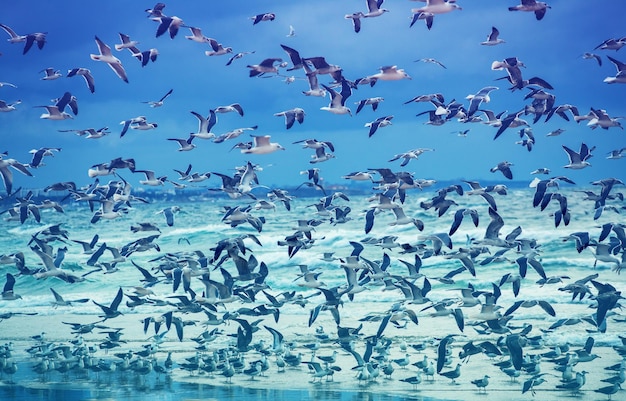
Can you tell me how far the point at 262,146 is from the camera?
16.4 m

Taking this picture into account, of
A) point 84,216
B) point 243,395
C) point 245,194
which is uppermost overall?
point 84,216

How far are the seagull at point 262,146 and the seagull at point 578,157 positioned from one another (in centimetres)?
552

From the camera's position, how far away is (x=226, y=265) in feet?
103

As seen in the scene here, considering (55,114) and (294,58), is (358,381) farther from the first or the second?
(55,114)

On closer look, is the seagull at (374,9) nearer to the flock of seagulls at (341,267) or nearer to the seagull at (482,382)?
the flock of seagulls at (341,267)

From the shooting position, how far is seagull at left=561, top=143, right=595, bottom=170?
16.4 m

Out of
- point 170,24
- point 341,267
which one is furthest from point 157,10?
point 341,267

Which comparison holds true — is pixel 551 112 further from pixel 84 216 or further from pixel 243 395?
pixel 84 216

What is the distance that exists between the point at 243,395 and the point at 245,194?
448 cm

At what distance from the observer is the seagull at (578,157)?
53.9 feet

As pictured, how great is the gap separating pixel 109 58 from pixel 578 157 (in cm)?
965

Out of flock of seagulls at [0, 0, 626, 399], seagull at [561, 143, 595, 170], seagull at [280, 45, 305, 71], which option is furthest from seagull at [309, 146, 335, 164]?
seagull at [561, 143, 595, 170]

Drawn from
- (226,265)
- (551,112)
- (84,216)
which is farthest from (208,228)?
(551,112)

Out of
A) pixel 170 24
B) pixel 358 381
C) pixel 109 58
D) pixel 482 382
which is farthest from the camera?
pixel 109 58
